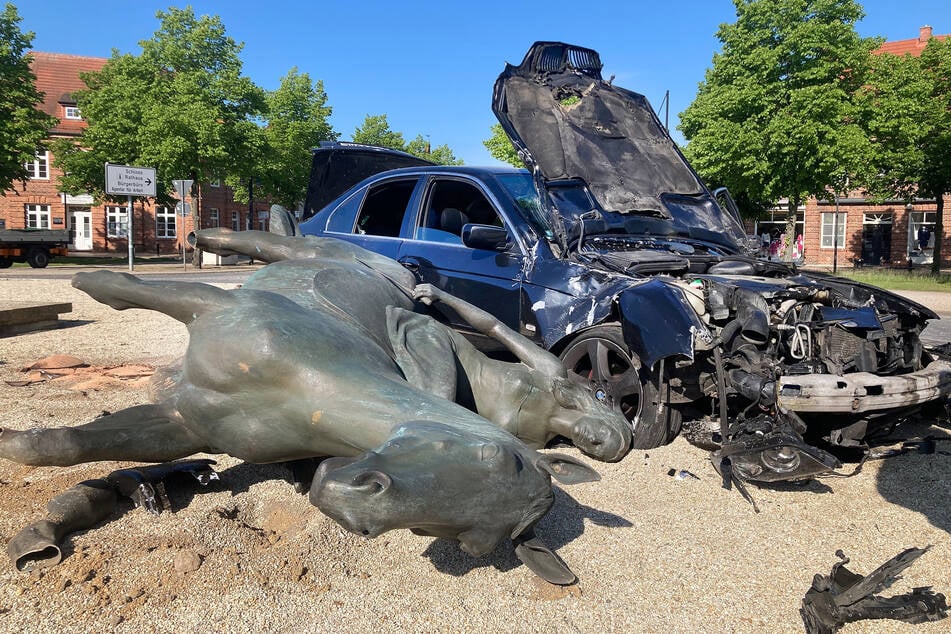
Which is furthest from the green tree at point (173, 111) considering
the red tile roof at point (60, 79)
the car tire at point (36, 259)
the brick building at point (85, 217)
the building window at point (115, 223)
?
the red tile roof at point (60, 79)

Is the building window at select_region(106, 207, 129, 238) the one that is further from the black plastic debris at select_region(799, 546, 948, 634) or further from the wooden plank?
the black plastic debris at select_region(799, 546, 948, 634)

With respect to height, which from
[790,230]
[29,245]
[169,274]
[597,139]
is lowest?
[169,274]

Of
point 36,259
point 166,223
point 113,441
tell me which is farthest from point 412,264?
point 166,223

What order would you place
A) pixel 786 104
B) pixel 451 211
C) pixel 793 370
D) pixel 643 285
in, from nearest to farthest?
1. pixel 793 370
2. pixel 643 285
3. pixel 451 211
4. pixel 786 104

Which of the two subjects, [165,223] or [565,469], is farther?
[165,223]

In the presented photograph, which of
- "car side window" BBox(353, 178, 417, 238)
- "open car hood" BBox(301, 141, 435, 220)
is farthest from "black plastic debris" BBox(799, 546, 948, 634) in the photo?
"open car hood" BBox(301, 141, 435, 220)

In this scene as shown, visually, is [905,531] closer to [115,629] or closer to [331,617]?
[331,617]

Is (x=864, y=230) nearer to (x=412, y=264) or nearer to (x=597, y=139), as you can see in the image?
(x=597, y=139)

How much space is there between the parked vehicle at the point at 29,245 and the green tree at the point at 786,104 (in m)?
23.5

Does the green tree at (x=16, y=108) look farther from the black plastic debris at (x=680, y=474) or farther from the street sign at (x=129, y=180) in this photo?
the black plastic debris at (x=680, y=474)

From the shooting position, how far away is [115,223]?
47.6 metres

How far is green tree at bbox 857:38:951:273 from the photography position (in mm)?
25000

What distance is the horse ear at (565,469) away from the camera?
6.18 feet

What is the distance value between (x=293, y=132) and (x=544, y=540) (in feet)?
135
